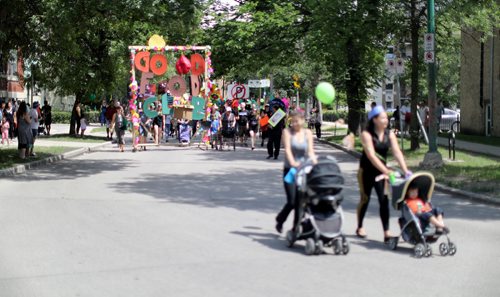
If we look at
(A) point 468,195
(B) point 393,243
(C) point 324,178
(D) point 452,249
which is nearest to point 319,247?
(C) point 324,178

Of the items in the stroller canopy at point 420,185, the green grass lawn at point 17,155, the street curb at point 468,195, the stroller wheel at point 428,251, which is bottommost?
the stroller wheel at point 428,251

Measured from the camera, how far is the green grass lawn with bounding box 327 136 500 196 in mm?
15094

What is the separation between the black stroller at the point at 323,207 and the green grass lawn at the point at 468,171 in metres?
6.20

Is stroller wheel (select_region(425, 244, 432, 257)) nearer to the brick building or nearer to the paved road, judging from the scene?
the paved road

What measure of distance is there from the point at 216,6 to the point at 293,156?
2587 cm

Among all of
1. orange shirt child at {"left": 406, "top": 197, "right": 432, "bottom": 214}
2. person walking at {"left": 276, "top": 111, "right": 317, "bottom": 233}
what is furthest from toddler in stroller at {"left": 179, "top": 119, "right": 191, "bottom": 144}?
orange shirt child at {"left": 406, "top": 197, "right": 432, "bottom": 214}

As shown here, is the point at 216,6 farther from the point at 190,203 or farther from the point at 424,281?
the point at 424,281

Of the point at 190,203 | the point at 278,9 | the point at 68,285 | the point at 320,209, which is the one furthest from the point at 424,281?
the point at 278,9

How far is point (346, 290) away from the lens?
6969mm

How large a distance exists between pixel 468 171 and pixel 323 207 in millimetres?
9841

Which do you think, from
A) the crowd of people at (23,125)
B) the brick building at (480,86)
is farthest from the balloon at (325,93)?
the brick building at (480,86)

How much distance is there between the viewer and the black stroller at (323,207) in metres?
8.61

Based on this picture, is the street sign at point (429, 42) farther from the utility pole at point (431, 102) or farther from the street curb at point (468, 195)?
the street curb at point (468, 195)

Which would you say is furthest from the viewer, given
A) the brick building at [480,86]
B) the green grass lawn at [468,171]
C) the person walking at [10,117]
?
the brick building at [480,86]
